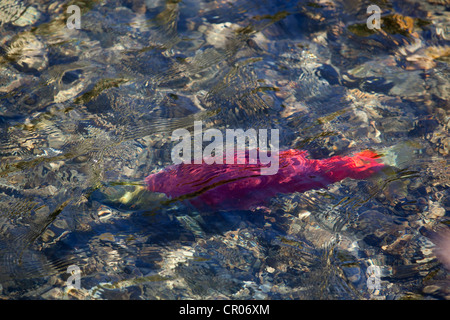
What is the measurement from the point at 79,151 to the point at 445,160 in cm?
346

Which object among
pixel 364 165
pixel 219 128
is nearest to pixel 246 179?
pixel 219 128

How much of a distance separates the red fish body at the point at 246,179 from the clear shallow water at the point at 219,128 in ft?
0.32

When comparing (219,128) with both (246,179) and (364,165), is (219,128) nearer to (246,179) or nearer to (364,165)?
(246,179)

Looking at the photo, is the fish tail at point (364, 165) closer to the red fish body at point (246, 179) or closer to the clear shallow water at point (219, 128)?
the red fish body at point (246, 179)

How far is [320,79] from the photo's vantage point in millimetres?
4176

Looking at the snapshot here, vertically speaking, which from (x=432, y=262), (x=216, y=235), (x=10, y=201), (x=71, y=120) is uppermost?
(x=71, y=120)

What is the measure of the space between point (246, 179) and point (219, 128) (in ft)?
2.82

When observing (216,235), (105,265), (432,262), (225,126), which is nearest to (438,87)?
(432,262)

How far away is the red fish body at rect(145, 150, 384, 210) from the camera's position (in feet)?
10.2

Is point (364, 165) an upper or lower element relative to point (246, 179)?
lower

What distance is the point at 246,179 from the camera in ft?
10.2

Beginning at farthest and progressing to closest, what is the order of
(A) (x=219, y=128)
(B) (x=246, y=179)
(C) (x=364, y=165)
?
(A) (x=219, y=128)
(C) (x=364, y=165)
(B) (x=246, y=179)

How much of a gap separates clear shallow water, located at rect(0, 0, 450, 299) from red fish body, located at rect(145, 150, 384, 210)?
96 mm
